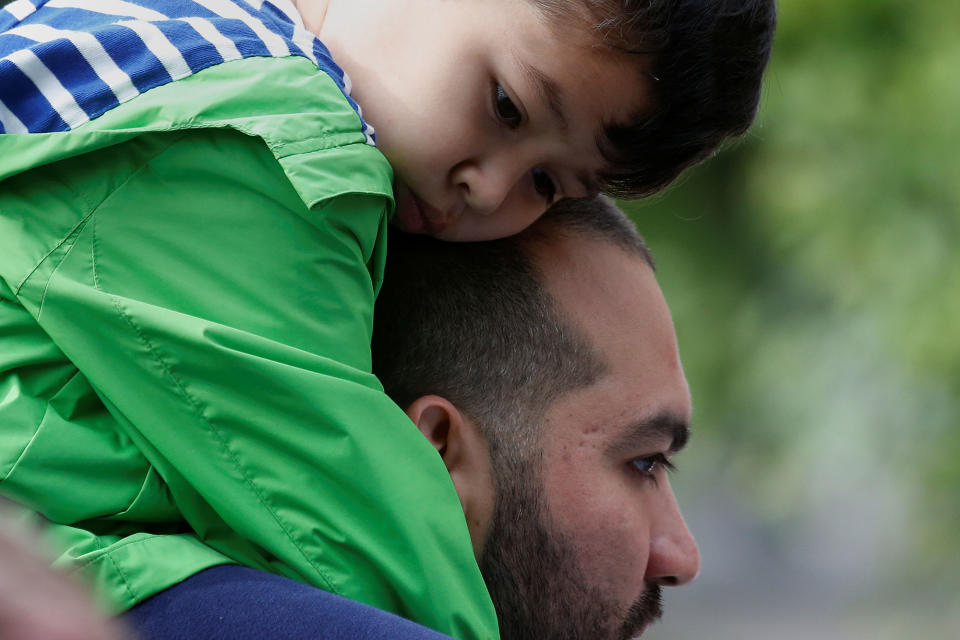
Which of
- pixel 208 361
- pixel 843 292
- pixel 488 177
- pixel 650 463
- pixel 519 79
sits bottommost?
pixel 208 361

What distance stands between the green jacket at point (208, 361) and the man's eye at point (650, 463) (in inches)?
38.3

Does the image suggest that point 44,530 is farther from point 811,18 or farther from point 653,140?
point 811,18

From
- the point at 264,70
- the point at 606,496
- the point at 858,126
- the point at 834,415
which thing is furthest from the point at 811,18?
the point at 264,70

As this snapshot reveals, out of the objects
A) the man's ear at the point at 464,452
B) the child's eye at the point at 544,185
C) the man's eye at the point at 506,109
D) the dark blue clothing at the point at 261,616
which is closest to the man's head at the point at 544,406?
the man's ear at the point at 464,452

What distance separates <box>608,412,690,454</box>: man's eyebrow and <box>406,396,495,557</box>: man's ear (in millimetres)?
291

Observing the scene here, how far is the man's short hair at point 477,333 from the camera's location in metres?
2.42

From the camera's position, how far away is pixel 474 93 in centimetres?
188

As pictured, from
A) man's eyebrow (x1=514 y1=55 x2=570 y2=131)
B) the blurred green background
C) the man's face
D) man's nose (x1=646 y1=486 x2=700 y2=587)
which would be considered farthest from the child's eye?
the blurred green background

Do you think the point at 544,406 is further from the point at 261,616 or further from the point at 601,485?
the point at 261,616

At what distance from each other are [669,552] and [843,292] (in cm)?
450

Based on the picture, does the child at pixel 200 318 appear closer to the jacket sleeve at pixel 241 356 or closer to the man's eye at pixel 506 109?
the jacket sleeve at pixel 241 356

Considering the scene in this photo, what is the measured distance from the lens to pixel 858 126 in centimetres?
683

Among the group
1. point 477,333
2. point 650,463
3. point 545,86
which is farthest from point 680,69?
point 650,463

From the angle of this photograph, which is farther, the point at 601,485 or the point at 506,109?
the point at 601,485
